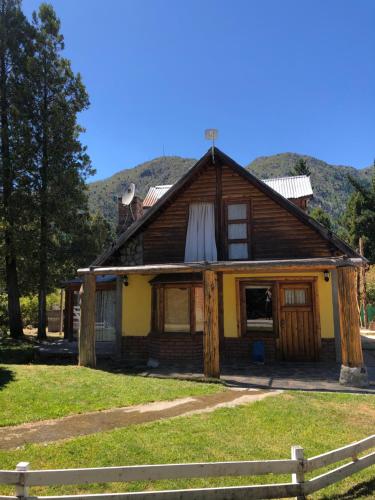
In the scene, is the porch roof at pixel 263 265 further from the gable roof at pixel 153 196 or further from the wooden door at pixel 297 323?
the gable roof at pixel 153 196

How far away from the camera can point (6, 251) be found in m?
19.3

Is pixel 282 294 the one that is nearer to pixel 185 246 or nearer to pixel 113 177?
pixel 185 246

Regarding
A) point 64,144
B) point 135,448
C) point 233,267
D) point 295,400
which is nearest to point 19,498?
point 135,448

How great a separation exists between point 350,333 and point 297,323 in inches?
159

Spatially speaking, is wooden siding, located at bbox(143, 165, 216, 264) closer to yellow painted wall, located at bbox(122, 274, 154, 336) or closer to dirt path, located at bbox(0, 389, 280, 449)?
yellow painted wall, located at bbox(122, 274, 154, 336)

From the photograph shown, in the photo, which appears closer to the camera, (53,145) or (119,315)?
(119,315)

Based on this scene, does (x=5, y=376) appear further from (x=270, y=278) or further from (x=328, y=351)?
(x=328, y=351)

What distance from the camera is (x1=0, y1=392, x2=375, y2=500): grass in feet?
15.1

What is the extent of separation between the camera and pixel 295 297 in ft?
45.5

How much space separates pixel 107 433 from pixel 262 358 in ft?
26.1

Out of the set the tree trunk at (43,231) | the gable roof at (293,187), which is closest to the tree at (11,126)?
the tree trunk at (43,231)

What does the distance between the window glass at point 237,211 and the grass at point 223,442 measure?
299 inches

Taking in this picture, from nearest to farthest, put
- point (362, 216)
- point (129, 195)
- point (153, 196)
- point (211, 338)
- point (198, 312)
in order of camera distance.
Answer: point (211, 338) < point (198, 312) < point (129, 195) < point (153, 196) < point (362, 216)

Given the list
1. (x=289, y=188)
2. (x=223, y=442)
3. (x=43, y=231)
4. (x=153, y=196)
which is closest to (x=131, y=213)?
(x=153, y=196)
